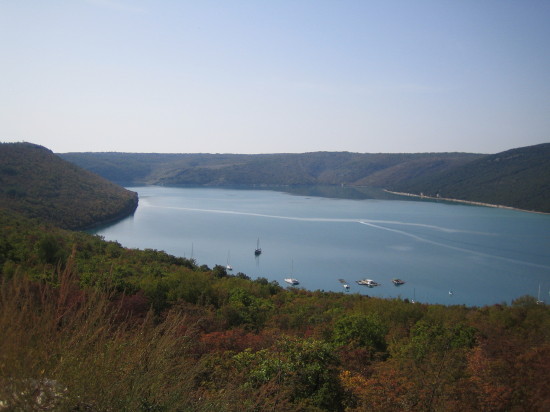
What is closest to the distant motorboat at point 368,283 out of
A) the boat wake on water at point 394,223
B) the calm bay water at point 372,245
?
the calm bay water at point 372,245

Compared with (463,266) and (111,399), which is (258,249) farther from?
(111,399)

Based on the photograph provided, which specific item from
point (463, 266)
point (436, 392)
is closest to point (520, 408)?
point (436, 392)

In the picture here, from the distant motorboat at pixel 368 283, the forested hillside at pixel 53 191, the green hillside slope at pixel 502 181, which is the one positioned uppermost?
the green hillside slope at pixel 502 181

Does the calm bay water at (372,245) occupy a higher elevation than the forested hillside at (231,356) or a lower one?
lower

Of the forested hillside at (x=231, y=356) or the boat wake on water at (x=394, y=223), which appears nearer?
the forested hillside at (x=231, y=356)

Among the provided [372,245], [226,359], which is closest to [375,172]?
[372,245]

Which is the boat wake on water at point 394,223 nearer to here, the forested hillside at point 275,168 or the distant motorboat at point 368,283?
the distant motorboat at point 368,283

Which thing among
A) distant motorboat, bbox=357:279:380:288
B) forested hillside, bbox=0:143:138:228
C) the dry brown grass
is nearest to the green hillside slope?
distant motorboat, bbox=357:279:380:288

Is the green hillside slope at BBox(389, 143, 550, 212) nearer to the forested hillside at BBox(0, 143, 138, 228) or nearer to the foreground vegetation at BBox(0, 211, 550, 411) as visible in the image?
the forested hillside at BBox(0, 143, 138, 228)
